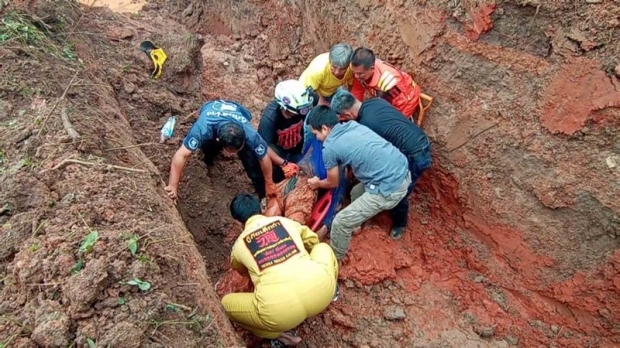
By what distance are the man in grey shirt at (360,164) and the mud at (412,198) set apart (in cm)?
48

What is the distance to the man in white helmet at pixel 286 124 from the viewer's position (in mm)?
4191

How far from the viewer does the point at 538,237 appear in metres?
4.02

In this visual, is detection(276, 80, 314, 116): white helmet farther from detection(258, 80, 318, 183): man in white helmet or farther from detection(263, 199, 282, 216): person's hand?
detection(263, 199, 282, 216): person's hand

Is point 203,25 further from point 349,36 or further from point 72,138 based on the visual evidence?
point 72,138

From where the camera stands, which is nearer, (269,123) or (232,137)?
(232,137)

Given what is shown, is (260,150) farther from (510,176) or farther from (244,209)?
(510,176)

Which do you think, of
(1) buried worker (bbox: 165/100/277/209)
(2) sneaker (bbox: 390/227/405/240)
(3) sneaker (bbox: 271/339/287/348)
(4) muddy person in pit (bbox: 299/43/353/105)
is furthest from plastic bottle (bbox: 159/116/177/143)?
(2) sneaker (bbox: 390/227/405/240)

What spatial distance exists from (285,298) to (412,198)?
227 cm

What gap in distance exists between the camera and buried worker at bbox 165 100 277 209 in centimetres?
375

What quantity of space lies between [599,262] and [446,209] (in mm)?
1340

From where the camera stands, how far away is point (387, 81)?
4215mm

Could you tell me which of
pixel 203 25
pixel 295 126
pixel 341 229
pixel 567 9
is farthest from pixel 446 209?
pixel 203 25

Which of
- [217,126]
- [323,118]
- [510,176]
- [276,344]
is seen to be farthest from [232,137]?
[510,176]

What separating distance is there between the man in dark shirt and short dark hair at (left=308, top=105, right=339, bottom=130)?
0.24m
